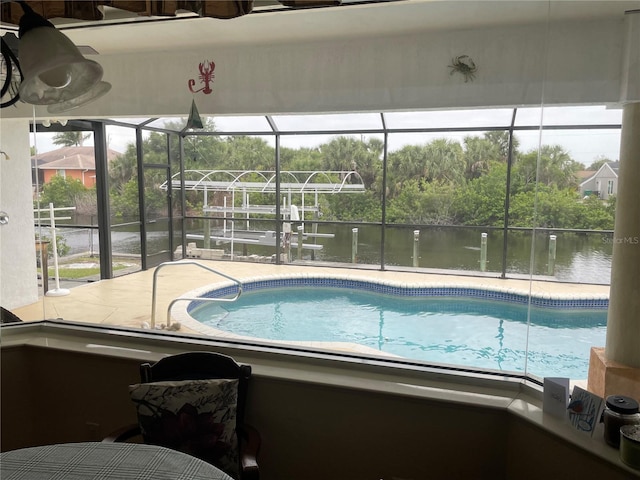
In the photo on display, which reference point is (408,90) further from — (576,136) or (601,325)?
(601,325)

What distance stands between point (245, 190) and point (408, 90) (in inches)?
161

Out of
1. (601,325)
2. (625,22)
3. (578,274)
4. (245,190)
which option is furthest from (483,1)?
(245,190)

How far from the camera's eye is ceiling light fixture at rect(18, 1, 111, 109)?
1076mm

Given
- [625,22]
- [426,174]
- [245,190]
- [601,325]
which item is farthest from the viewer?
[245,190]

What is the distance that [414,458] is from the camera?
5.47 feet

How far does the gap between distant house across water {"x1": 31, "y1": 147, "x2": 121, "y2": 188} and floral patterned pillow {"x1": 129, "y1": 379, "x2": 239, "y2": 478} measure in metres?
5.82

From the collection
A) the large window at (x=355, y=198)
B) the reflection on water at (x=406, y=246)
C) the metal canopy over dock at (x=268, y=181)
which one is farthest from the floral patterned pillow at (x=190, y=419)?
the metal canopy over dock at (x=268, y=181)

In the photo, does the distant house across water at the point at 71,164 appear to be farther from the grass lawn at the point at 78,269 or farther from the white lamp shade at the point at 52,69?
the white lamp shade at the point at 52,69

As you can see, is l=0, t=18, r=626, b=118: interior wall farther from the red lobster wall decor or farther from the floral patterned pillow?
the floral patterned pillow

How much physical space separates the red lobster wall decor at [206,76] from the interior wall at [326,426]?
4.06 metres

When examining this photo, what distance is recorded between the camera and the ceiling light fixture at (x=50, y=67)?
3.53ft

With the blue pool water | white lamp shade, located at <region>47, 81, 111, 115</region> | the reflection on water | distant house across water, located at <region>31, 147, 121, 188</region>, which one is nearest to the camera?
white lamp shade, located at <region>47, 81, 111, 115</region>

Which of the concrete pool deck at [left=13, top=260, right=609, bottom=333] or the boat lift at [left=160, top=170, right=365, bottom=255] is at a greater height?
the boat lift at [left=160, top=170, right=365, bottom=255]

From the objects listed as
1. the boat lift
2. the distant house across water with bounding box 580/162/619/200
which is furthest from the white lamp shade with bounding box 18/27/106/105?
the boat lift
